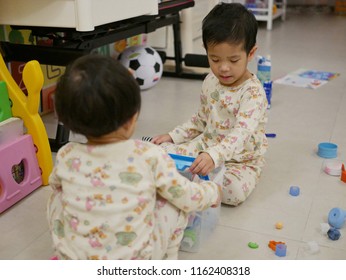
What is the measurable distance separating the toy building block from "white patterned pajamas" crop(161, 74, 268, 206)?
0.41m

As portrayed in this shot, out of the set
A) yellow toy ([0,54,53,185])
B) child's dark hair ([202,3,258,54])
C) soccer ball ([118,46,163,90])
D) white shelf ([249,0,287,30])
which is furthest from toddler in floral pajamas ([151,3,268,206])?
white shelf ([249,0,287,30])

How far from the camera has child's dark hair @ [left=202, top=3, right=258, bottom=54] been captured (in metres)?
1.17

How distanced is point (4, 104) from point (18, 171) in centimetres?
19

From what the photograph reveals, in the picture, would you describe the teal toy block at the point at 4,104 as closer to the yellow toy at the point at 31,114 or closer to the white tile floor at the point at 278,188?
the yellow toy at the point at 31,114

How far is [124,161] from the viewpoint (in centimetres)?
79

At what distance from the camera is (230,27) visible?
1176mm

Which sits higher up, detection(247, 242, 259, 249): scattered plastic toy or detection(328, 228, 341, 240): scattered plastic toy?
detection(328, 228, 341, 240): scattered plastic toy

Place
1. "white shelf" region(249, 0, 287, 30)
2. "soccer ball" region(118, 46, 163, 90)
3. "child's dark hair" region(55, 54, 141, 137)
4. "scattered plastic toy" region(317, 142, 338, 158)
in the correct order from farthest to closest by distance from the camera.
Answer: "white shelf" region(249, 0, 287, 30) → "soccer ball" region(118, 46, 163, 90) → "scattered plastic toy" region(317, 142, 338, 158) → "child's dark hair" region(55, 54, 141, 137)

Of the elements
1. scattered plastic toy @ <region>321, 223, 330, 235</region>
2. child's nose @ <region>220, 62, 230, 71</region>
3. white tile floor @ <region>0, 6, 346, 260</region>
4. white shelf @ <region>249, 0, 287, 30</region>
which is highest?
child's nose @ <region>220, 62, 230, 71</region>

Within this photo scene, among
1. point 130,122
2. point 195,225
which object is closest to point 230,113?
point 195,225

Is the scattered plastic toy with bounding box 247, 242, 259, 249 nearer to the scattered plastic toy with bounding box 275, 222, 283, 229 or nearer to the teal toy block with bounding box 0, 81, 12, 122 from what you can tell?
the scattered plastic toy with bounding box 275, 222, 283, 229

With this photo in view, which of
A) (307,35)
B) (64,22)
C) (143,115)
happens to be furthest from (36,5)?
(307,35)

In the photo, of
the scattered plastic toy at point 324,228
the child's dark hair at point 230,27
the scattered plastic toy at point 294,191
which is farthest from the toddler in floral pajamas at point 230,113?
the scattered plastic toy at point 324,228

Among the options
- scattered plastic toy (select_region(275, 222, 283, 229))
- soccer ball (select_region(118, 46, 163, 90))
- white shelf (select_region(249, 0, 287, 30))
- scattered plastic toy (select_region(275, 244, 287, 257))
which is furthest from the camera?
white shelf (select_region(249, 0, 287, 30))
